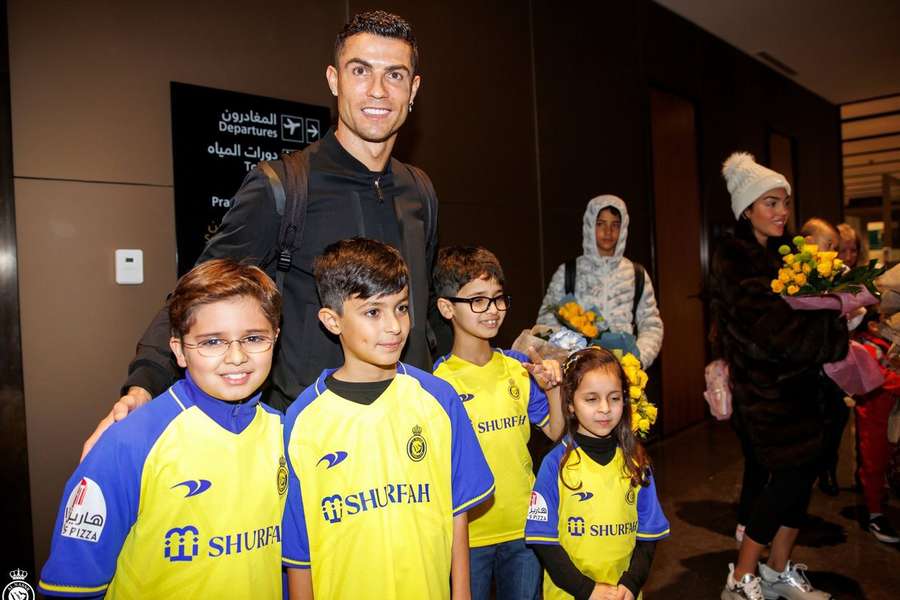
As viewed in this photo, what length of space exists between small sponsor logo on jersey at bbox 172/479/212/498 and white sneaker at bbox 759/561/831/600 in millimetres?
2649

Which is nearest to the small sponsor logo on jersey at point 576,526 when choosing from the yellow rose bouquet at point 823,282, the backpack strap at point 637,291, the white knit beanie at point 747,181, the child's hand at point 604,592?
the child's hand at point 604,592

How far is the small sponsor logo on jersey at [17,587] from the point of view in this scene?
7.62 feet

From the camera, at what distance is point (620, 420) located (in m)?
1.95

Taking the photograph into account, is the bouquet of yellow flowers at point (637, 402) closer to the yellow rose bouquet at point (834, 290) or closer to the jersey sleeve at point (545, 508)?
the jersey sleeve at point (545, 508)

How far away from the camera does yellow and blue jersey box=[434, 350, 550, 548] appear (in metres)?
1.98

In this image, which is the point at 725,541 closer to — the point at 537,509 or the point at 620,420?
the point at 620,420

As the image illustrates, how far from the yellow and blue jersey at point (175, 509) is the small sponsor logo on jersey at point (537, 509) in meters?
0.78

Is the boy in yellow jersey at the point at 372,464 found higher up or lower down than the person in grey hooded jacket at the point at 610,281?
lower down

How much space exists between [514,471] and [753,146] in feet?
22.2

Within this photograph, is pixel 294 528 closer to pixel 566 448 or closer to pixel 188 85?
pixel 566 448

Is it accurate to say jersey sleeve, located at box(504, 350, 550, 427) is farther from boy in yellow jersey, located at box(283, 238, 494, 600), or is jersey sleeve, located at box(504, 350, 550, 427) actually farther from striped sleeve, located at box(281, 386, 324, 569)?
striped sleeve, located at box(281, 386, 324, 569)

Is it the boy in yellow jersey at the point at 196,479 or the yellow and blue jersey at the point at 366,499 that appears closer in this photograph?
the boy in yellow jersey at the point at 196,479

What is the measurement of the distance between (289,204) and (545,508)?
3.64 feet

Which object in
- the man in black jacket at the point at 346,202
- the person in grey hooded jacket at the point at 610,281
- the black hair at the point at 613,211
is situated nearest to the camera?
the man in black jacket at the point at 346,202
